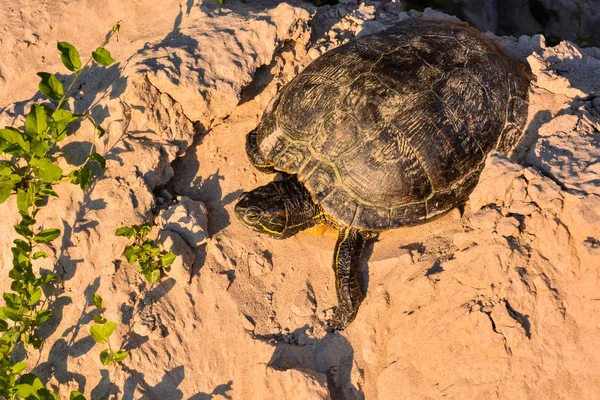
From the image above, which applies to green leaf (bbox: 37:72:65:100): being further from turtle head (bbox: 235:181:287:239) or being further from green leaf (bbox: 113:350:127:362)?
green leaf (bbox: 113:350:127:362)

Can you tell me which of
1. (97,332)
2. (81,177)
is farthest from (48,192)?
(97,332)

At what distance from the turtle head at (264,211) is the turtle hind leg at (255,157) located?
1.19ft

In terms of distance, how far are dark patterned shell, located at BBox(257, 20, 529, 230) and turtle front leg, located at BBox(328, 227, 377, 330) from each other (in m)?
0.16

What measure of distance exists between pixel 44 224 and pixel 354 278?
8.72 feet

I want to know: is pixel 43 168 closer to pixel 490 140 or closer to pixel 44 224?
pixel 44 224

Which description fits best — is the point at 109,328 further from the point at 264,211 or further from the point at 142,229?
the point at 264,211

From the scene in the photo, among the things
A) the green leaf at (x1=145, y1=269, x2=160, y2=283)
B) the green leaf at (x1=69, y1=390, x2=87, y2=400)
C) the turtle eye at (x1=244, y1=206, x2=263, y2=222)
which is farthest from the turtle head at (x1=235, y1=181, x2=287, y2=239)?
the green leaf at (x1=69, y1=390, x2=87, y2=400)

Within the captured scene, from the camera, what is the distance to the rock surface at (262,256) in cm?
371

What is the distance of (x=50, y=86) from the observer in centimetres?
454

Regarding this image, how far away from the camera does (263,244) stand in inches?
190

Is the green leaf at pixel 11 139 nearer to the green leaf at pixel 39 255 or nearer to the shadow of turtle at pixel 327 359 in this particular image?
the green leaf at pixel 39 255

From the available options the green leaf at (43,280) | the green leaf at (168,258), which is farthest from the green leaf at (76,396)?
the green leaf at (168,258)

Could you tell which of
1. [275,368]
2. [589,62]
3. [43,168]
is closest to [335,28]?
[589,62]

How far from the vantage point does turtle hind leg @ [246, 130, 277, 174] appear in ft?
16.2
